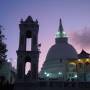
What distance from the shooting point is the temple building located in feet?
258

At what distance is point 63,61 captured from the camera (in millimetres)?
94875

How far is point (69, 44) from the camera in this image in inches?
4232

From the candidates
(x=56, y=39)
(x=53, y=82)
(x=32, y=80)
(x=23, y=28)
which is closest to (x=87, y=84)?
(x=53, y=82)

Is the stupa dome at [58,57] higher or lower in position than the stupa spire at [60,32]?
lower

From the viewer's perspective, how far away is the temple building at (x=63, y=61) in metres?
78.6

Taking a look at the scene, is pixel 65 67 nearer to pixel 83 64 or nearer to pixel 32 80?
pixel 83 64

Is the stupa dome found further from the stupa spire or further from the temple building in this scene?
the stupa spire

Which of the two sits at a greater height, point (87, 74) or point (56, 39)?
point (56, 39)

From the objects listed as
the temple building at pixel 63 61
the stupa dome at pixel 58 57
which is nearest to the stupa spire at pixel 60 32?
the temple building at pixel 63 61

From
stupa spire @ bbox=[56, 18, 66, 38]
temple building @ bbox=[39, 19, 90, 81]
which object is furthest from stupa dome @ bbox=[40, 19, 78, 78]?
stupa spire @ bbox=[56, 18, 66, 38]

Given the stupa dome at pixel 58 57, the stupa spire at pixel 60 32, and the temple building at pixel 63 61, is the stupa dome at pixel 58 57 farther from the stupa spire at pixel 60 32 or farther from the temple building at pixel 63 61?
the stupa spire at pixel 60 32

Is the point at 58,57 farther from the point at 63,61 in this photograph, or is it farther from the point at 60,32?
the point at 60,32

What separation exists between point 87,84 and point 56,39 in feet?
215

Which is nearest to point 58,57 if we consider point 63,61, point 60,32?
point 63,61
